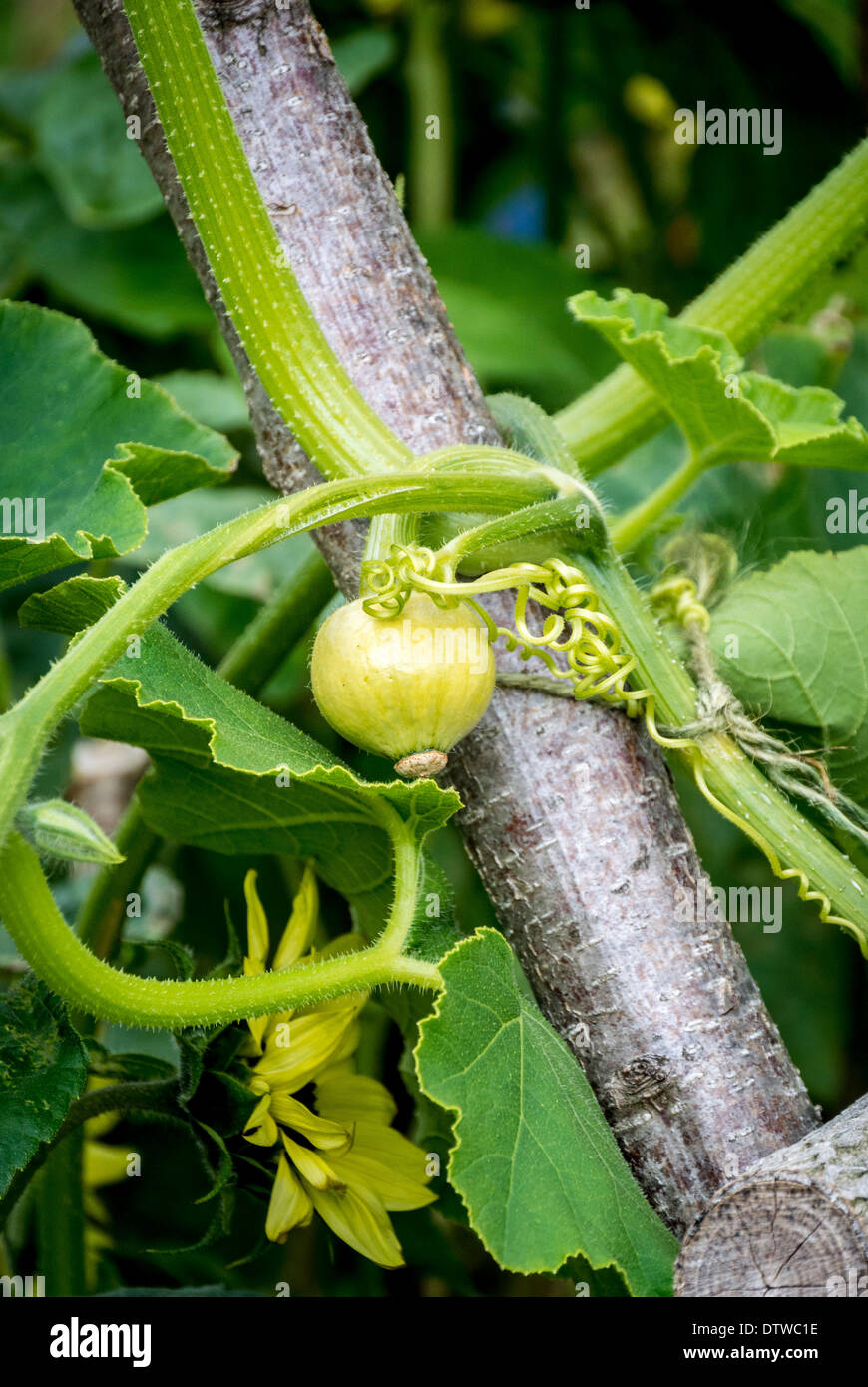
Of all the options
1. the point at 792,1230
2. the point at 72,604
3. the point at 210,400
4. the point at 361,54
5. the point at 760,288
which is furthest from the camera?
the point at 361,54

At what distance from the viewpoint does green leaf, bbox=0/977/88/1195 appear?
67 cm

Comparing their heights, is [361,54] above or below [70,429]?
above

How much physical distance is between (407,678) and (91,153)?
3.84ft

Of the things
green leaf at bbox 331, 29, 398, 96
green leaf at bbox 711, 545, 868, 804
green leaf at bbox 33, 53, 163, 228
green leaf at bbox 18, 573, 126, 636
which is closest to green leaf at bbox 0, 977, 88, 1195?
green leaf at bbox 18, 573, 126, 636

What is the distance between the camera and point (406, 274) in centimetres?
80

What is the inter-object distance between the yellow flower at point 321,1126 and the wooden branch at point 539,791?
0.47 feet

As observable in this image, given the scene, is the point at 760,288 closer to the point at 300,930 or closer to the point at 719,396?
the point at 719,396

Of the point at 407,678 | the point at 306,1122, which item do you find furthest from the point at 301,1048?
the point at 407,678

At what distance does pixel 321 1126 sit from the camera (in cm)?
76

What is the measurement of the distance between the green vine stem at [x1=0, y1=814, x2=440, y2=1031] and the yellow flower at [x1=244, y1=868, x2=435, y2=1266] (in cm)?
11

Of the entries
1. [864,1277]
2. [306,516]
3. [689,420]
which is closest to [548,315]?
[689,420]

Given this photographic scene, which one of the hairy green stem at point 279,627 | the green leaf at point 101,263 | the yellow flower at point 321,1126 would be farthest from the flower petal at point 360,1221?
the green leaf at point 101,263
